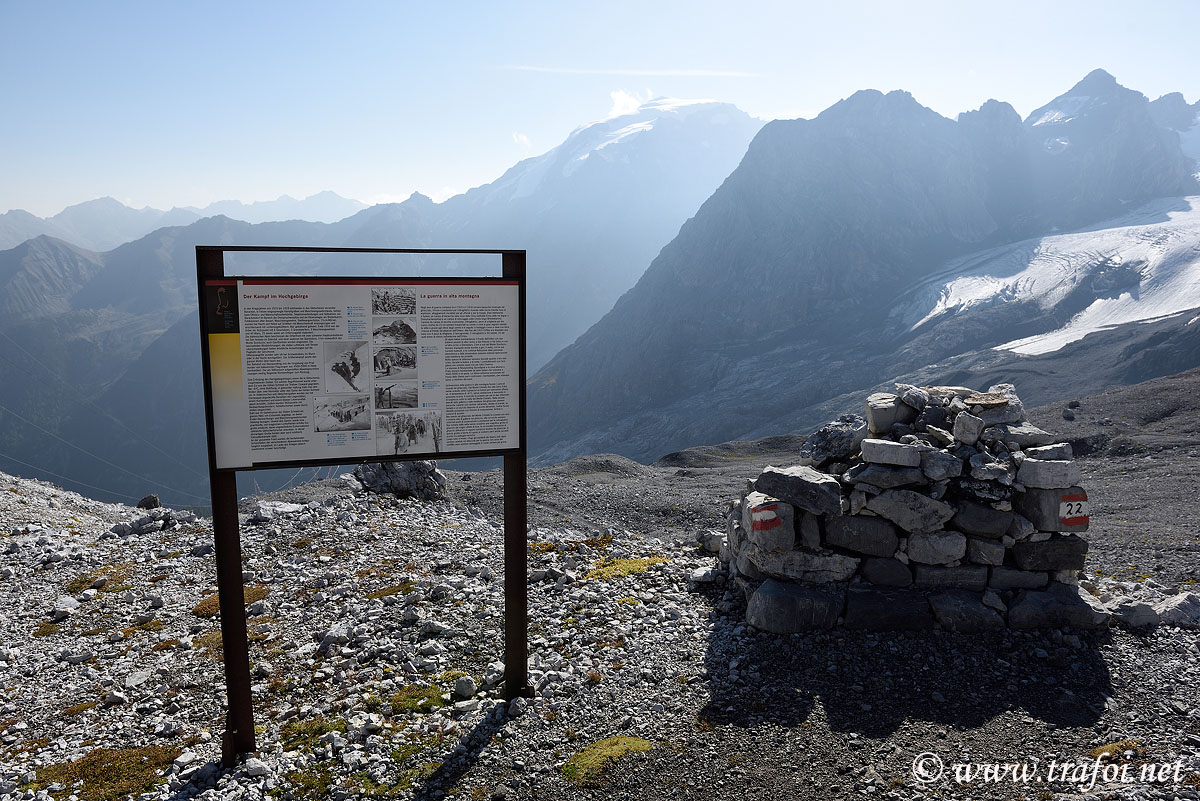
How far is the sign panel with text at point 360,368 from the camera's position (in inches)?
250

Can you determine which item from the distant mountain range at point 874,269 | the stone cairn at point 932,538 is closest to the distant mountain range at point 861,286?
the distant mountain range at point 874,269

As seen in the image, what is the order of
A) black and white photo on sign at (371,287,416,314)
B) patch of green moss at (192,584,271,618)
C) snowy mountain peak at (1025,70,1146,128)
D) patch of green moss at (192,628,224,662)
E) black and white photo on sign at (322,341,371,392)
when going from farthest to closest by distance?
snowy mountain peak at (1025,70,1146,128)
patch of green moss at (192,584,271,618)
patch of green moss at (192,628,224,662)
black and white photo on sign at (371,287,416,314)
black and white photo on sign at (322,341,371,392)

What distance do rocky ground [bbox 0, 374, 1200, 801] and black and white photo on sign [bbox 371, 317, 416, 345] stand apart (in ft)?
13.8

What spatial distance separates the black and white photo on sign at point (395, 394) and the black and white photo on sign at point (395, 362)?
7 centimetres

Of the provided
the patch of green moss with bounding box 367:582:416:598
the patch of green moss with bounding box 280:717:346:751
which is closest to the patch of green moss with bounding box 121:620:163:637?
the patch of green moss with bounding box 367:582:416:598

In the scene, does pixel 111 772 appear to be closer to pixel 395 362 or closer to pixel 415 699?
pixel 415 699

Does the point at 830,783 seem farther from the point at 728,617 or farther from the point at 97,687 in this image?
the point at 97,687

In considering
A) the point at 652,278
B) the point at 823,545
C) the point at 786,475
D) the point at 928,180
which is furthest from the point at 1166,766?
the point at 928,180

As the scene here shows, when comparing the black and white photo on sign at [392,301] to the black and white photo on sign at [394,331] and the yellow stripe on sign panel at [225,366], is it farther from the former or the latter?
the yellow stripe on sign panel at [225,366]

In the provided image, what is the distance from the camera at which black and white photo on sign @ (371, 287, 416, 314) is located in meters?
6.73

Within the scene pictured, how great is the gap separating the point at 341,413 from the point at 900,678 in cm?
Answer: 732

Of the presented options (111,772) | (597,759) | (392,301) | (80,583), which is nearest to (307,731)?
(111,772)

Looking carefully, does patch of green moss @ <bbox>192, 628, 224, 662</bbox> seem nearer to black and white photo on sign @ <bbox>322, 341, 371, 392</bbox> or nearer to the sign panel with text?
the sign panel with text

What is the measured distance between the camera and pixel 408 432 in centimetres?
695
